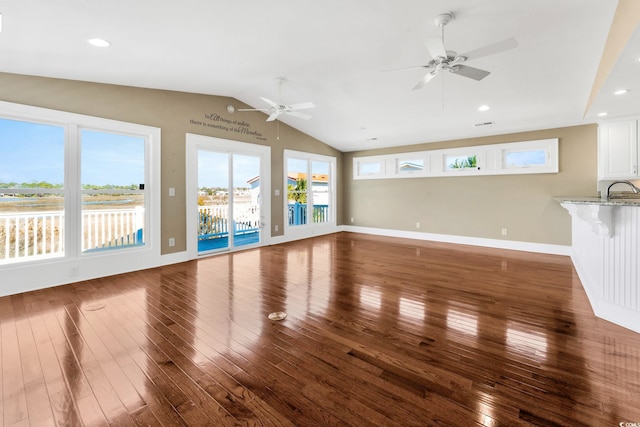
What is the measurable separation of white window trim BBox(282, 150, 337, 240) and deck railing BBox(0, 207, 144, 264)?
3224 mm

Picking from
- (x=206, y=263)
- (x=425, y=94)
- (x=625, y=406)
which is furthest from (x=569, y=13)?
(x=206, y=263)

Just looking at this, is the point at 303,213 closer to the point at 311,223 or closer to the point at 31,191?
the point at 311,223

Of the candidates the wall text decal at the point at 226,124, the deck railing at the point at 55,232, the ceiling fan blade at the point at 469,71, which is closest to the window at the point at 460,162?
the ceiling fan blade at the point at 469,71

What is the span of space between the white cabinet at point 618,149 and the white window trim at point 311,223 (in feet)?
19.1

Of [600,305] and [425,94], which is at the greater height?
[425,94]

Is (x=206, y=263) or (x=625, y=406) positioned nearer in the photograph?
(x=625, y=406)

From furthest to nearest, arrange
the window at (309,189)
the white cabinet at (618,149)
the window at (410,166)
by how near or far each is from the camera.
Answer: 1. the window at (410,166)
2. the window at (309,189)
3. the white cabinet at (618,149)

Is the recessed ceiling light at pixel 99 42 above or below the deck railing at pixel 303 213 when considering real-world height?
above

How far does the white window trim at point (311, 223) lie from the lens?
6906mm

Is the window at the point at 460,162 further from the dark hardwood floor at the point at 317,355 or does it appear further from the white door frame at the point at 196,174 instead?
the white door frame at the point at 196,174

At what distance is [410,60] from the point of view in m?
3.57

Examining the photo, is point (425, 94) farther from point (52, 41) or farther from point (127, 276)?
point (127, 276)

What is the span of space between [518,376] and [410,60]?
3538mm

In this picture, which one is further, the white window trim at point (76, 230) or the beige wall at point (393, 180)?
the beige wall at point (393, 180)
